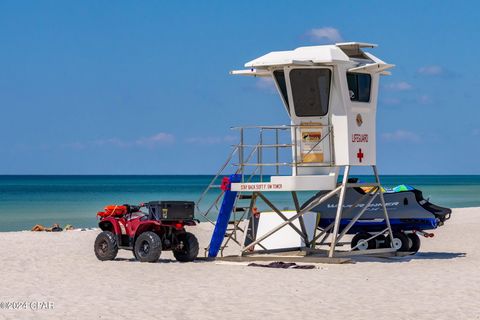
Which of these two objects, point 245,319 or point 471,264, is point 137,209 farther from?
point 245,319

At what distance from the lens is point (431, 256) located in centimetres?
2327

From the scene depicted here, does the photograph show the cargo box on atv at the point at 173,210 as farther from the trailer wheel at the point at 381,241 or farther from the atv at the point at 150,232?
the trailer wheel at the point at 381,241

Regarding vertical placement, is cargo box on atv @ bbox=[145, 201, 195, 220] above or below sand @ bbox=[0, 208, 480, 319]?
above

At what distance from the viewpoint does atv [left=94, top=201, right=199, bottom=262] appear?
69.3 ft

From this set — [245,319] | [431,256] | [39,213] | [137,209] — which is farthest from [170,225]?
[39,213]

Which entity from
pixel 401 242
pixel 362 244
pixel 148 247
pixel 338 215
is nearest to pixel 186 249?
pixel 148 247

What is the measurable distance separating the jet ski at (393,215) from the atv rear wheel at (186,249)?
111 inches

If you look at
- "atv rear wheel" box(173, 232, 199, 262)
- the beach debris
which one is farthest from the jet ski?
"atv rear wheel" box(173, 232, 199, 262)

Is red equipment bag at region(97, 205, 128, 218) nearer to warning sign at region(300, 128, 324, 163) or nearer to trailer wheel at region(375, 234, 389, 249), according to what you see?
warning sign at region(300, 128, 324, 163)

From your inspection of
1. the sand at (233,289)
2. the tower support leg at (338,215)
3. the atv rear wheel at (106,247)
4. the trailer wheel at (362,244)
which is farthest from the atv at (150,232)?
the trailer wheel at (362,244)

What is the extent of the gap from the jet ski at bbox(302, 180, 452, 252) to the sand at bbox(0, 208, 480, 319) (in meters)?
0.67

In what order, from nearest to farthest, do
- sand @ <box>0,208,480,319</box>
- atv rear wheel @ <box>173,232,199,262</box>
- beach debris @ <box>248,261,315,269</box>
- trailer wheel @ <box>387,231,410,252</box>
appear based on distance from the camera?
sand @ <box>0,208,480,319</box> → beach debris @ <box>248,261,315,269</box> → atv rear wheel @ <box>173,232,199,262</box> → trailer wheel @ <box>387,231,410,252</box>

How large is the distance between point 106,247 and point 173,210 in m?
1.92

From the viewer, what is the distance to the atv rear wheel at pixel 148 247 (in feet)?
69.2
